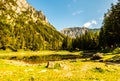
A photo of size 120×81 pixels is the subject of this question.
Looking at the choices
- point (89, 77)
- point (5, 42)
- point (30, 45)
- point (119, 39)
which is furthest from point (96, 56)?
point (30, 45)

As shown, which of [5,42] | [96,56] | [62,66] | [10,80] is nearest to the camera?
[10,80]

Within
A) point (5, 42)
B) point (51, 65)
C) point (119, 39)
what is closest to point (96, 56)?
point (51, 65)

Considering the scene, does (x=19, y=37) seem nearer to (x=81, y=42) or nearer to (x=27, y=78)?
(x=81, y=42)

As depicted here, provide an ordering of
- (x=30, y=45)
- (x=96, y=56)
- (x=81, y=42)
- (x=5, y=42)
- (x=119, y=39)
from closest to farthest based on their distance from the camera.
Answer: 1. (x=96, y=56)
2. (x=119, y=39)
3. (x=5, y=42)
4. (x=81, y=42)
5. (x=30, y=45)

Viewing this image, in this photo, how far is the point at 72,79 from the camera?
21.7m

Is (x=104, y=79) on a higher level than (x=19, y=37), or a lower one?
lower

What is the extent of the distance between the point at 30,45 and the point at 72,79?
17906cm

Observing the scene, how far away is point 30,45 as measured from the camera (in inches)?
7820

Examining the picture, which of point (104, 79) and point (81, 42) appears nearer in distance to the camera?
point (104, 79)

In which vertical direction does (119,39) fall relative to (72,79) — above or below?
above

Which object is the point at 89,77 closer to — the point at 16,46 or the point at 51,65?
the point at 51,65

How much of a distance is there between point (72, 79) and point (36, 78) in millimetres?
3599

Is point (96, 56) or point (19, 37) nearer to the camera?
point (96, 56)

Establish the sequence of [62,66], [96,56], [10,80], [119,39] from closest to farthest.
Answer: [10,80] → [62,66] → [96,56] → [119,39]
